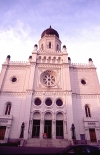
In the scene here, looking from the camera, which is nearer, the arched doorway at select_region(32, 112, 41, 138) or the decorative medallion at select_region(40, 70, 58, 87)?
the arched doorway at select_region(32, 112, 41, 138)

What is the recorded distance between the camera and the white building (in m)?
20.9

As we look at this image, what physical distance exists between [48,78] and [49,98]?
16.7 ft

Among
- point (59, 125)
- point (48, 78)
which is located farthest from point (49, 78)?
point (59, 125)

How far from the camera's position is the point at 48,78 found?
89.6 ft

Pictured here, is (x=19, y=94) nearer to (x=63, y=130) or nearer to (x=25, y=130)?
(x=25, y=130)

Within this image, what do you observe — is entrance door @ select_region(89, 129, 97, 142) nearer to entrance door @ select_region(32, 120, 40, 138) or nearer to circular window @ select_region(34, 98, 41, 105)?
entrance door @ select_region(32, 120, 40, 138)

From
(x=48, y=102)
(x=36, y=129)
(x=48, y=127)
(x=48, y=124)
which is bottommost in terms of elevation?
(x=36, y=129)

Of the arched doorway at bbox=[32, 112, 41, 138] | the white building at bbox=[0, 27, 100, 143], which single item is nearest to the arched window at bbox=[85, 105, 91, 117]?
the white building at bbox=[0, 27, 100, 143]

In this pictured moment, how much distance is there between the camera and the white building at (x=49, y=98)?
20.9 metres

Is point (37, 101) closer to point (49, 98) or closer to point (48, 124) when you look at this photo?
point (49, 98)

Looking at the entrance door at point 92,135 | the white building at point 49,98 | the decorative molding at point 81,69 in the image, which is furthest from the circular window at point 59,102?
the decorative molding at point 81,69

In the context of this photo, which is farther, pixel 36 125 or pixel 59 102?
pixel 59 102

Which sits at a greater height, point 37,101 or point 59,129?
point 37,101

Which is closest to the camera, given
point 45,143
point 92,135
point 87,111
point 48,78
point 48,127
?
point 45,143
